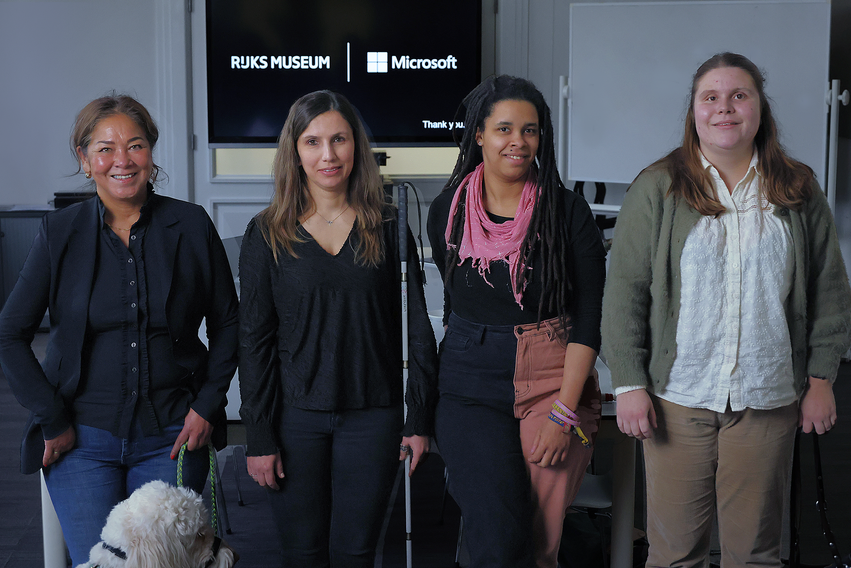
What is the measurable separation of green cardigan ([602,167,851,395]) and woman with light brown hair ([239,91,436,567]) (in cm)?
41

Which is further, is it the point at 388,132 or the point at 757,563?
the point at 388,132

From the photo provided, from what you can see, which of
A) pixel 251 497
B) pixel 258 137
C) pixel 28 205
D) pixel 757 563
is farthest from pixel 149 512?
pixel 28 205

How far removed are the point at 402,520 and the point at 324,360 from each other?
1.49 m

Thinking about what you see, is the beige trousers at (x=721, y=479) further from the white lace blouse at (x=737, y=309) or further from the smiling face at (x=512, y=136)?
the smiling face at (x=512, y=136)

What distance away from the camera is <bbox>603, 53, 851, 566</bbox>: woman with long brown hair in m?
1.57

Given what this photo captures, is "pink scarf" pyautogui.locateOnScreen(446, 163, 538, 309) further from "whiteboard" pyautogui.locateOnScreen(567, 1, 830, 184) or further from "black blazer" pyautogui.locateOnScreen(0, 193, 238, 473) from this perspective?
"whiteboard" pyautogui.locateOnScreen(567, 1, 830, 184)

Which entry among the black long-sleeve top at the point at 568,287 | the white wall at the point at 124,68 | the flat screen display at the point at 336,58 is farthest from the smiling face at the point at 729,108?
the white wall at the point at 124,68

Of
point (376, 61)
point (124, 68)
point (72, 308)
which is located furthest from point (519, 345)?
point (124, 68)

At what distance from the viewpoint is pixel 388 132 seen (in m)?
4.98

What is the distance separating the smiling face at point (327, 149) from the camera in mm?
1670

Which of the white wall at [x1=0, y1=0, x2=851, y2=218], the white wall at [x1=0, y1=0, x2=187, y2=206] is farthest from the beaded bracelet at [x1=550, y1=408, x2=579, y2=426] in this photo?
the white wall at [x1=0, y1=0, x2=187, y2=206]

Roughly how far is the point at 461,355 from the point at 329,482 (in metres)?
0.40

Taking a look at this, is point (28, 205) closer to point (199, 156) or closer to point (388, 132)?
point (199, 156)

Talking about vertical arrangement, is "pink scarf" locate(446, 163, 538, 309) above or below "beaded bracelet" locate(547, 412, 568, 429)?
above
